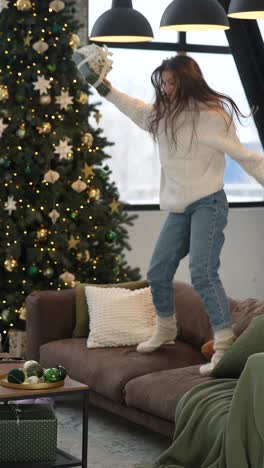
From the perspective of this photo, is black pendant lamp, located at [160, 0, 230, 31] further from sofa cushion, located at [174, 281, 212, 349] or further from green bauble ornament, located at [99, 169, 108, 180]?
green bauble ornament, located at [99, 169, 108, 180]

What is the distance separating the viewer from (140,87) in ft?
29.1

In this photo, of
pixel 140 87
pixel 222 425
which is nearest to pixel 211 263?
pixel 222 425

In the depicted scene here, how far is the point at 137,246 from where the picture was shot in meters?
8.85

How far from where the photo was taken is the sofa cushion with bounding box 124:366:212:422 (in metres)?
4.84

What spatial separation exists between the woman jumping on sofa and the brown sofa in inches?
11.4

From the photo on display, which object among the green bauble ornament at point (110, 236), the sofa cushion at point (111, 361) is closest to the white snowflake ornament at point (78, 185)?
the green bauble ornament at point (110, 236)

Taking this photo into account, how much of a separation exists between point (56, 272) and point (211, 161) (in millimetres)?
1985

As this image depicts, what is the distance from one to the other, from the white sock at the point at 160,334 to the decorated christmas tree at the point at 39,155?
1.32 m

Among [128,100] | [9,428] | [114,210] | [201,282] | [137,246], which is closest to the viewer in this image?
[9,428]

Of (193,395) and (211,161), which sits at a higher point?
(211,161)

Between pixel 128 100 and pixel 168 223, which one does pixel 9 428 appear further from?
pixel 128 100

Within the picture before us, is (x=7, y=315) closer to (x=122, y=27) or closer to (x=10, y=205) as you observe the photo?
(x=10, y=205)

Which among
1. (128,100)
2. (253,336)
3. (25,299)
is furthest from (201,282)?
(25,299)

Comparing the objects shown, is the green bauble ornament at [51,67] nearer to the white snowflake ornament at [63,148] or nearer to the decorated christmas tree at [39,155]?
the decorated christmas tree at [39,155]
